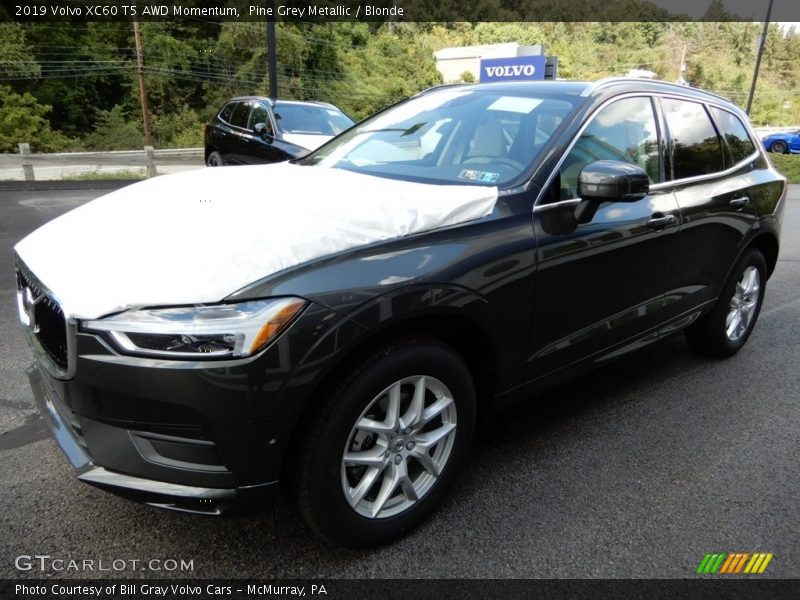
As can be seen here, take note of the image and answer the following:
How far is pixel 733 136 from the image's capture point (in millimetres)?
3938

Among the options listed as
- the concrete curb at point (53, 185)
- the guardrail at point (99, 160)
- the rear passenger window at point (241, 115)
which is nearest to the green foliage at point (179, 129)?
the guardrail at point (99, 160)

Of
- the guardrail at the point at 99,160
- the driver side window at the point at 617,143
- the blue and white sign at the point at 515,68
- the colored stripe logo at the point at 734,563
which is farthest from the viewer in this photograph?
the blue and white sign at the point at 515,68

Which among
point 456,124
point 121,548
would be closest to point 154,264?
point 121,548

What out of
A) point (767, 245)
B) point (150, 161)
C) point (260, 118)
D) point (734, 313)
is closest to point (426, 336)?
point (734, 313)

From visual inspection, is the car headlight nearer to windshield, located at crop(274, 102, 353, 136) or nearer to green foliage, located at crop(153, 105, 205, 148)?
windshield, located at crop(274, 102, 353, 136)

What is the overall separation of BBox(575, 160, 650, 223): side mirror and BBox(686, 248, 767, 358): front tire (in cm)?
173

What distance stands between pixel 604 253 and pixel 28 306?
93.5 inches

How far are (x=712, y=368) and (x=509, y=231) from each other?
2.46m

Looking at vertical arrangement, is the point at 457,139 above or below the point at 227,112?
above

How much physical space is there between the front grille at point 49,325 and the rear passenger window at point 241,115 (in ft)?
27.6

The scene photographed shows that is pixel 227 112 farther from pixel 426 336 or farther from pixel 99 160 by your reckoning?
pixel 99 160

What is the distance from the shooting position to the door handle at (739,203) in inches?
144

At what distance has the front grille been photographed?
1918 millimetres

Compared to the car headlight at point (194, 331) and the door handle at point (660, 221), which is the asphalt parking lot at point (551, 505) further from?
the door handle at point (660, 221)
